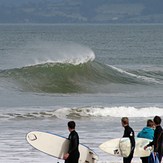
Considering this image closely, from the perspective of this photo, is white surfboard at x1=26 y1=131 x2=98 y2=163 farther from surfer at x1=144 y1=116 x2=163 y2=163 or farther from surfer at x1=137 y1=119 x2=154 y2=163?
surfer at x1=144 y1=116 x2=163 y2=163

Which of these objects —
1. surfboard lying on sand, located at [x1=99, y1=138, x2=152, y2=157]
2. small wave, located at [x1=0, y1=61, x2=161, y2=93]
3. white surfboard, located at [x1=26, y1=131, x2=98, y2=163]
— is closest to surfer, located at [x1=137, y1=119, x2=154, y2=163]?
surfboard lying on sand, located at [x1=99, y1=138, x2=152, y2=157]

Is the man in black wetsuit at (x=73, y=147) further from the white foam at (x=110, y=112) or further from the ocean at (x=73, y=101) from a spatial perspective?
the white foam at (x=110, y=112)

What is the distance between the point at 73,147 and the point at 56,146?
73cm

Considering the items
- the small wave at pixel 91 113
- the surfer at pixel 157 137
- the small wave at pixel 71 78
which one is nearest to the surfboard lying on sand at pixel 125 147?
the surfer at pixel 157 137

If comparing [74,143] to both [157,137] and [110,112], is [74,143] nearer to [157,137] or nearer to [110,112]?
[157,137]

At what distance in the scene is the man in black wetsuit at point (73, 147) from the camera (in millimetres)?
10898

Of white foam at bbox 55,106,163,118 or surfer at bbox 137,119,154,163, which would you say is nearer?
surfer at bbox 137,119,154,163

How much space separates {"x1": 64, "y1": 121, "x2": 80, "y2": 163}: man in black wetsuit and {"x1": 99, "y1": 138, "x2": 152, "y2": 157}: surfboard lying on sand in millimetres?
995

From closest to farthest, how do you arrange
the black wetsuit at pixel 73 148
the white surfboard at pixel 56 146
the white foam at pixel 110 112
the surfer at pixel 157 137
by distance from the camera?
1. the black wetsuit at pixel 73 148
2. the surfer at pixel 157 137
3. the white surfboard at pixel 56 146
4. the white foam at pixel 110 112

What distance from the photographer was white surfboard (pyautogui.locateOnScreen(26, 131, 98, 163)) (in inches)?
451

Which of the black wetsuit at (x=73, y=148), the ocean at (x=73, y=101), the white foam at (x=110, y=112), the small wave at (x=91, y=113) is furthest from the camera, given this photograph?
the white foam at (x=110, y=112)

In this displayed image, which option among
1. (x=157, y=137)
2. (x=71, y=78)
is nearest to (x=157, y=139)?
(x=157, y=137)

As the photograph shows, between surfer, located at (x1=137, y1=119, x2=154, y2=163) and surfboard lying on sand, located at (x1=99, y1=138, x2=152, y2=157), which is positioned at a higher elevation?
surfer, located at (x1=137, y1=119, x2=154, y2=163)

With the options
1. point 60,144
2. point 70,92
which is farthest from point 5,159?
point 70,92
